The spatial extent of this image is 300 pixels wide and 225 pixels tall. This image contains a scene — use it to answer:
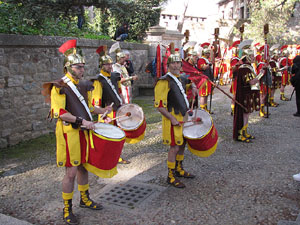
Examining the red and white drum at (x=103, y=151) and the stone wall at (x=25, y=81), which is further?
the stone wall at (x=25, y=81)

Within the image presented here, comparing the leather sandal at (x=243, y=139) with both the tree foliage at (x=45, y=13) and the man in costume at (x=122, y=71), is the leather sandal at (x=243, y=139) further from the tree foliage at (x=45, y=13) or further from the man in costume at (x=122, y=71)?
the tree foliage at (x=45, y=13)

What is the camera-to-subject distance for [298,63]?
29.1 ft

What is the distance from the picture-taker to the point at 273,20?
22.4 m

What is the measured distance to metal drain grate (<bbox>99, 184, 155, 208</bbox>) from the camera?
3895 millimetres

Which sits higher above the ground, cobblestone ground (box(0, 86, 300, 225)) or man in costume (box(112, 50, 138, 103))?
man in costume (box(112, 50, 138, 103))

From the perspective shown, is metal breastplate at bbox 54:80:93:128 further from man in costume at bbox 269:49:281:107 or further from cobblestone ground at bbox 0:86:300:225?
man in costume at bbox 269:49:281:107

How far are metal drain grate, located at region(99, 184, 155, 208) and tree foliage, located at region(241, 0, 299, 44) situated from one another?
20.3 metres

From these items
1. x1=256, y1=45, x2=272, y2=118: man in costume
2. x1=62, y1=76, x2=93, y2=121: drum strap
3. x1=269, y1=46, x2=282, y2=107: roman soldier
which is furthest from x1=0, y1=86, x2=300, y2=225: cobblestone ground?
x1=269, y1=46, x2=282, y2=107: roman soldier

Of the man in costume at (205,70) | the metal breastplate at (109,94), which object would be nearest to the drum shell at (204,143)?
the metal breastplate at (109,94)

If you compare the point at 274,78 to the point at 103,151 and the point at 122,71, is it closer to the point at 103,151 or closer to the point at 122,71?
the point at 122,71

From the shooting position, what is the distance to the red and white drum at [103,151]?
10.4ft

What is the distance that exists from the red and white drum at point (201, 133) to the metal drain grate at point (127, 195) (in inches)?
35.0

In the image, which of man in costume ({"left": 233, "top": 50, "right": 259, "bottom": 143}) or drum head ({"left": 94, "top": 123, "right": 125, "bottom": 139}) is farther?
man in costume ({"left": 233, "top": 50, "right": 259, "bottom": 143})

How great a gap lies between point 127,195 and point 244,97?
3636mm
